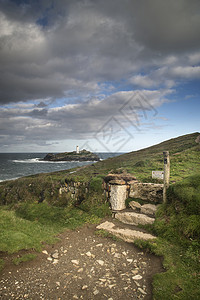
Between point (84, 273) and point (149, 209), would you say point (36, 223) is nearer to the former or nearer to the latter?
point (84, 273)

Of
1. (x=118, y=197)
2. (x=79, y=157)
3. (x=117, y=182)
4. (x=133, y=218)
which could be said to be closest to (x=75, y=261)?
(x=133, y=218)

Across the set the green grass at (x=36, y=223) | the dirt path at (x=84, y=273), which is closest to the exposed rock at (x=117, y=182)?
the green grass at (x=36, y=223)

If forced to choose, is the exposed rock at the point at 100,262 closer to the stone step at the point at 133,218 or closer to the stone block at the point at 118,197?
the stone step at the point at 133,218

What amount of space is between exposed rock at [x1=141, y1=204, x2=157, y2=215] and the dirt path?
2444mm

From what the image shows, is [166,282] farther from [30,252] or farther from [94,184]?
[94,184]

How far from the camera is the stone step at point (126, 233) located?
7031 mm

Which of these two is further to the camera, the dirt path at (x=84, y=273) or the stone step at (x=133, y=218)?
the stone step at (x=133, y=218)

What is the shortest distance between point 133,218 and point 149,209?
0.99m

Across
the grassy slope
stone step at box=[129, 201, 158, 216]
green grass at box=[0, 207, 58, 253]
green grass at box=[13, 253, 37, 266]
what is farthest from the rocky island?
green grass at box=[13, 253, 37, 266]

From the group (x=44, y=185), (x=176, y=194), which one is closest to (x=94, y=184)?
(x=44, y=185)

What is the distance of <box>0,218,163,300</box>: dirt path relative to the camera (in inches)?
175

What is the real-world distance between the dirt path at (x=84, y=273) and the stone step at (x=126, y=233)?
0.29 meters

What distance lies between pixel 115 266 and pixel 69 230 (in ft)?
10.9

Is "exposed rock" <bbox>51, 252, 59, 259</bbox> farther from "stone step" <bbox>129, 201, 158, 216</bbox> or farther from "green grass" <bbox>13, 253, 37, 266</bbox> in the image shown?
"stone step" <bbox>129, 201, 158, 216</bbox>
